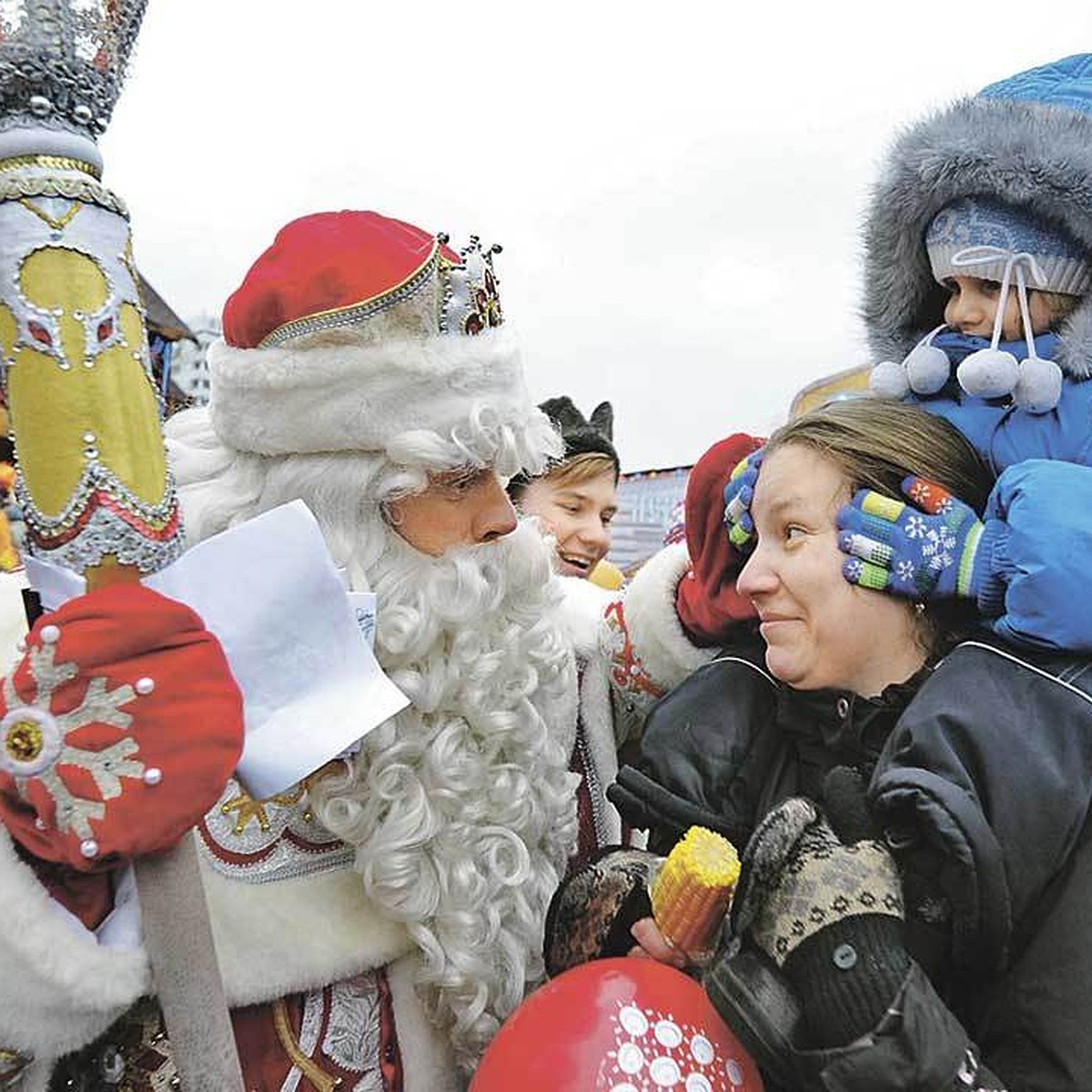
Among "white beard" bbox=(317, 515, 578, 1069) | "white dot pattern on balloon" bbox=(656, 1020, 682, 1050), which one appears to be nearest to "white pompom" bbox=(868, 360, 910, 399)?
"white beard" bbox=(317, 515, 578, 1069)

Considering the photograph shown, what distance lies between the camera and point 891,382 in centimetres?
198

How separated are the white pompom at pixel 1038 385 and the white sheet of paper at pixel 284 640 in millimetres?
1088

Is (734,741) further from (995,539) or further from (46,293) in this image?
(46,293)

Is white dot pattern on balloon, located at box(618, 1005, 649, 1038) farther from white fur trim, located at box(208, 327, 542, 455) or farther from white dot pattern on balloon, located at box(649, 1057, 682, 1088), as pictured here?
white fur trim, located at box(208, 327, 542, 455)

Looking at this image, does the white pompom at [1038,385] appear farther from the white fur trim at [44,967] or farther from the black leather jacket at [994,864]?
the white fur trim at [44,967]

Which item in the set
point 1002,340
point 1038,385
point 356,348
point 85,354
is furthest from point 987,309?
point 85,354

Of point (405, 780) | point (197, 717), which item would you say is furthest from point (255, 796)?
point (405, 780)

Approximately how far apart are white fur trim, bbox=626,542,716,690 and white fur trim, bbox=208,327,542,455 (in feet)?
1.55

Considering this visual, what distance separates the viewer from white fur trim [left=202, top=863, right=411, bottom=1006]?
5.23ft

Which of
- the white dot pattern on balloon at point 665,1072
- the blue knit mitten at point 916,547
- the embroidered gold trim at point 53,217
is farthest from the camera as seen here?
the blue knit mitten at point 916,547

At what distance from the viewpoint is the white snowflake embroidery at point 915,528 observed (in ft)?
5.25

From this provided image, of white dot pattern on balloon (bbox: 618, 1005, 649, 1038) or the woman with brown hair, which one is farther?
white dot pattern on balloon (bbox: 618, 1005, 649, 1038)

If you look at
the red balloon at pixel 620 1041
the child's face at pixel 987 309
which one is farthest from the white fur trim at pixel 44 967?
the child's face at pixel 987 309

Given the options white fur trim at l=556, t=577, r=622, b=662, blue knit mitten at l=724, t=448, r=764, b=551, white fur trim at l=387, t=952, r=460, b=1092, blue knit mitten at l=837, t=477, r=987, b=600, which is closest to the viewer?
blue knit mitten at l=837, t=477, r=987, b=600
